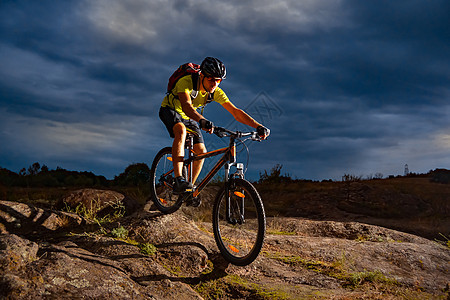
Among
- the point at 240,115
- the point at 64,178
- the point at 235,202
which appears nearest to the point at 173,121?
the point at 240,115

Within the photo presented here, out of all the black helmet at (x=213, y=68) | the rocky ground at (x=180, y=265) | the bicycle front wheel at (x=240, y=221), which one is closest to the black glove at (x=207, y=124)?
the bicycle front wheel at (x=240, y=221)

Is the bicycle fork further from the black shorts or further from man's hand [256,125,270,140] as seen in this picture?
the black shorts

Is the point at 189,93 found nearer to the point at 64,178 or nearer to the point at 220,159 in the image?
the point at 220,159

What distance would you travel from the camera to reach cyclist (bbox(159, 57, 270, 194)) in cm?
562

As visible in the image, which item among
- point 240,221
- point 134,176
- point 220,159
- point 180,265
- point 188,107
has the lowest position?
point 180,265

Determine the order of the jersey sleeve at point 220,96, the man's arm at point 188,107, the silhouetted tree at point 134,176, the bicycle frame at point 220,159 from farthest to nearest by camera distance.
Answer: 1. the silhouetted tree at point 134,176
2. the jersey sleeve at point 220,96
3. the man's arm at point 188,107
4. the bicycle frame at point 220,159

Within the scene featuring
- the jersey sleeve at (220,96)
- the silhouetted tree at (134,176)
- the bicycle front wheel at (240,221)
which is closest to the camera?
the bicycle front wheel at (240,221)

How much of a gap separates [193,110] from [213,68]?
2.34 feet

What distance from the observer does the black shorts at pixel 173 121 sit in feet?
20.6

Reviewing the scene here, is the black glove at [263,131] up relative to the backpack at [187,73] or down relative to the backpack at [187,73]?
down

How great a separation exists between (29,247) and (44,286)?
0.77 metres

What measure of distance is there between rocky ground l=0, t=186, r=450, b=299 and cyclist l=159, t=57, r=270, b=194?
1.02 m

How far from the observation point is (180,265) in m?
4.89

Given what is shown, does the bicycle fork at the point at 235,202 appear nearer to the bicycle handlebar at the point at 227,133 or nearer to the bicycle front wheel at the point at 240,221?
the bicycle front wheel at the point at 240,221
